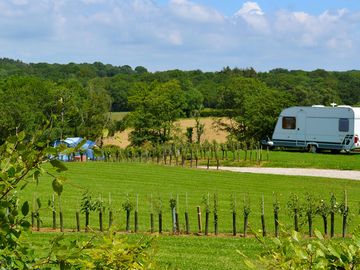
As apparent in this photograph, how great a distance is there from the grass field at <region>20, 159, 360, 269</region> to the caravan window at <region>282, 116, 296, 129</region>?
5.07 m

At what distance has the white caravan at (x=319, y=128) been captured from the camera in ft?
121

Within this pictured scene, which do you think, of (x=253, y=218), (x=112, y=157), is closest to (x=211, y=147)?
(x=112, y=157)

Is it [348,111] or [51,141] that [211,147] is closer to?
[348,111]

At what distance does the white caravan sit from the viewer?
37.0 m

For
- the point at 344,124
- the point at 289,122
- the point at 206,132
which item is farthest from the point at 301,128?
the point at 206,132

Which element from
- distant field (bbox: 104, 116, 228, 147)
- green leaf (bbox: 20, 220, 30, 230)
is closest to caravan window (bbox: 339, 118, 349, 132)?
distant field (bbox: 104, 116, 228, 147)

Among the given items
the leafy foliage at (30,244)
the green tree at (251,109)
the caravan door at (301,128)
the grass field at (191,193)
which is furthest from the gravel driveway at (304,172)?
the leafy foliage at (30,244)

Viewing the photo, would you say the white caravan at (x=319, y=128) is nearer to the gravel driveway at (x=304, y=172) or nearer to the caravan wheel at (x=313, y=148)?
the caravan wheel at (x=313, y=148)

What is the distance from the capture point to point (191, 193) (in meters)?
25.0

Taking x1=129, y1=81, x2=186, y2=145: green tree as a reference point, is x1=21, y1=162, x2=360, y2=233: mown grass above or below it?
below

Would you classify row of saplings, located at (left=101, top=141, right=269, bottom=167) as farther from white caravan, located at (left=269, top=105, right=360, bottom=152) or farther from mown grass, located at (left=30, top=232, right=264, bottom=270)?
mown grass, located at (left=30, top=232, right=264, bottom=270)

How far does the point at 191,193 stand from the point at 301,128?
16.2m

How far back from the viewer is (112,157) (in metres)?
41.5

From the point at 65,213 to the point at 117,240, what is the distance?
1740cm
